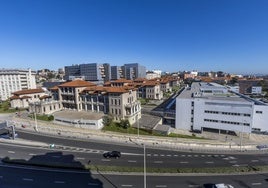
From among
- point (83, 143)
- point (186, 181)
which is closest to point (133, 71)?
point (83, 143)

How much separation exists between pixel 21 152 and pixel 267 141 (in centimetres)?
6619

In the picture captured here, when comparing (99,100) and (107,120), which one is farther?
(99,100)

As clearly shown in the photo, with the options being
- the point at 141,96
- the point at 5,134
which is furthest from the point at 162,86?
the point at 5,134

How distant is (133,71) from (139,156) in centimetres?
13563

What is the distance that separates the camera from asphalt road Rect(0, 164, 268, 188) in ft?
87.0

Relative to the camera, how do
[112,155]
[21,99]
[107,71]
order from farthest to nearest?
[107,71], [21,99], [112,155]

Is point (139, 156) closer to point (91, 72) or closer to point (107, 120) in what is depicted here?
point (107, 120)

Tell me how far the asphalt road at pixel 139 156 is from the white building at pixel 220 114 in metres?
14.4

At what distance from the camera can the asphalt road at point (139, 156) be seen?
3488 centimetres

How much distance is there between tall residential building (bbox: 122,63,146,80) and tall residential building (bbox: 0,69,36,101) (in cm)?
7883

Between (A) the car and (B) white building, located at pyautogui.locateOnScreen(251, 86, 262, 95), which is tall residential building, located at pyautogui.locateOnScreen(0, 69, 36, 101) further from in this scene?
(B) white building, located at pyautogui.locateOnScreen(251, 86, 262, 95)

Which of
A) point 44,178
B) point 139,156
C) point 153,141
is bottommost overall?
point 153,141

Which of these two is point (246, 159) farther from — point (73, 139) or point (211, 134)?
point (73, 139)

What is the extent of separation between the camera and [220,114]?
57156mm
